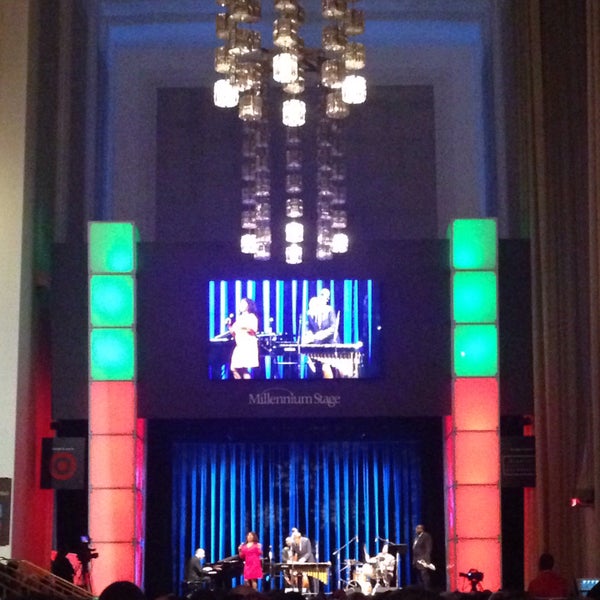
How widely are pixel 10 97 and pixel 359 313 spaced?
559cm

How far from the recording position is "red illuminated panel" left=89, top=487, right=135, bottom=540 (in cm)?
1678

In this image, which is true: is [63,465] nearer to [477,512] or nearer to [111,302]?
[111,302]

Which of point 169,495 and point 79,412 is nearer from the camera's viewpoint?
point 79,412

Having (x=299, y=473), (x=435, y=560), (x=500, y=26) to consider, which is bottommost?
(x=435, y=560)

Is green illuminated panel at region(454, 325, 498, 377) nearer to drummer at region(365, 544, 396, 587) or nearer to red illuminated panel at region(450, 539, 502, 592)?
red illuminated panel at region(450, 539, 502, 592)

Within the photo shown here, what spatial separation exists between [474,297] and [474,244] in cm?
76

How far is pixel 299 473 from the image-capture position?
19.3 meters

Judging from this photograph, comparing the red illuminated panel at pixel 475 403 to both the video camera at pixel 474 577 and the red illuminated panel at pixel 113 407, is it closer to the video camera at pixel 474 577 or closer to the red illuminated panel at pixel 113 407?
the video camera at pixel 474 577

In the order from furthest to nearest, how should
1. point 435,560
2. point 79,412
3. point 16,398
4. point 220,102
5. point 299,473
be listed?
point 299,473 < point 435,560 < point 79,412 < point 16,398 < point 220,102

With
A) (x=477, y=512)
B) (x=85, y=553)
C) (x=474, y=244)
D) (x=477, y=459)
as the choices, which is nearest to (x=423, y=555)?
(x=477, y=512)

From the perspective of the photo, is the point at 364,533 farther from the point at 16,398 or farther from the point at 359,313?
the point at 16,398

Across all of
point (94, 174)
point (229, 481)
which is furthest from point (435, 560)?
point (94, 174)

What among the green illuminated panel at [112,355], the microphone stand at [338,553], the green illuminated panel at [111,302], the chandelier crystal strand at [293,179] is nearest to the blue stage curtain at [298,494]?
the microphone stand at [338,553]

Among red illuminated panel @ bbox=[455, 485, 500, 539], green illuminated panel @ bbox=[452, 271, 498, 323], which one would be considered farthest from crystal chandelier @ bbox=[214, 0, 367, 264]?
red illuminated panel @ bbox=[455, 485, 500, 539]
